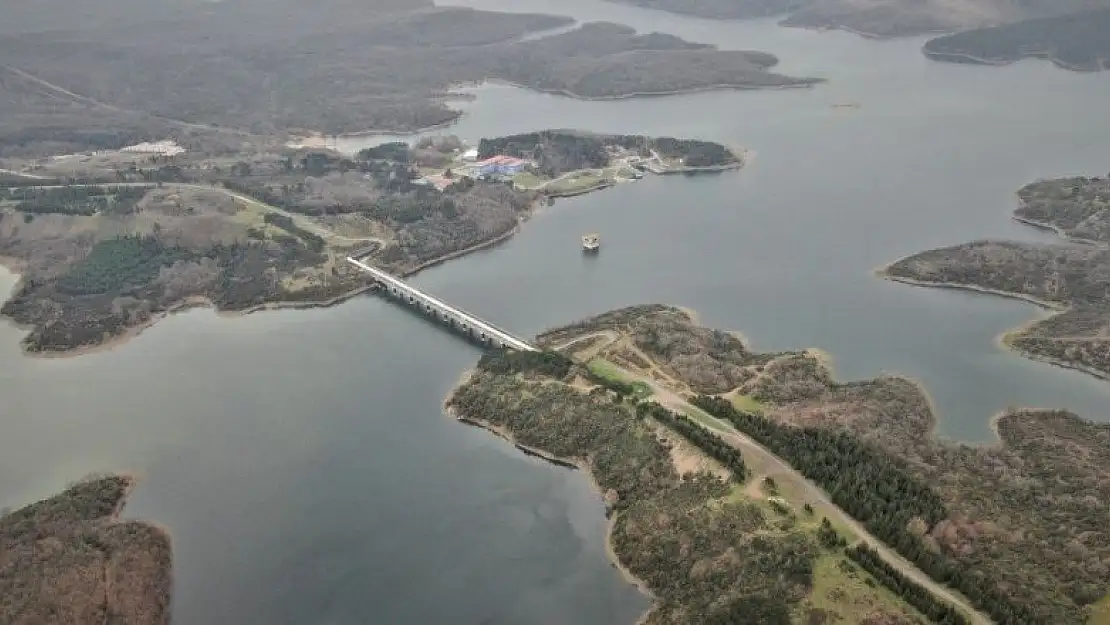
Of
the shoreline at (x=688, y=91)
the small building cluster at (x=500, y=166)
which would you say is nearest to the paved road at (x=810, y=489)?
the small building cluster at (x=500, y=166)

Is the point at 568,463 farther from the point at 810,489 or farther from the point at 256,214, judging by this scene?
the point at 256,214

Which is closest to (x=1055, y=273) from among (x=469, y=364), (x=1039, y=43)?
(x=469, y=364)

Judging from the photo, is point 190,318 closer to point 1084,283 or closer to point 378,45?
point 1084,283

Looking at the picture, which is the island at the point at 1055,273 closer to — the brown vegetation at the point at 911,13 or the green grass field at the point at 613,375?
the green grass field at the point at 613,375

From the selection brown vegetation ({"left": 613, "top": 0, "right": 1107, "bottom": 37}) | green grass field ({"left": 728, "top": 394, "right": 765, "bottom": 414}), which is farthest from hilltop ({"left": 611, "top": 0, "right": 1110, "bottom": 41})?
green grass field ({"left": 728, "top": 394, "right": 765, "bottom": 414})

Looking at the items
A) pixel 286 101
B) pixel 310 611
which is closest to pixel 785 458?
pixel 310 611

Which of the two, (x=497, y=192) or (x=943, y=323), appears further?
(x=497, y=192)
